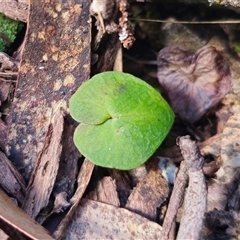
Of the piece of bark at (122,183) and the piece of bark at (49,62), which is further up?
the piece of bark at (49,62)

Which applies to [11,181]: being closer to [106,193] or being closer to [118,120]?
[106,193]

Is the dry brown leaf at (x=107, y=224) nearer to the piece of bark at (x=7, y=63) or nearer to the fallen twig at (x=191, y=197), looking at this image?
the fallen twig at (x=191, y=197)

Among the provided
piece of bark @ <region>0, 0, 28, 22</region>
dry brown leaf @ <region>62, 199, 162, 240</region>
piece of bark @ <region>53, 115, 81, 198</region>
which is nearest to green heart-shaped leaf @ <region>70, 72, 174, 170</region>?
piece of bark @ <region>53, 115, 81, 198</region>

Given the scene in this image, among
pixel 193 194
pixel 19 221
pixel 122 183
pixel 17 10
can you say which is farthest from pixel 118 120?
pixel 17 10

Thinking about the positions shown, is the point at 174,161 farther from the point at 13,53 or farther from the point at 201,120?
the point at 13,53

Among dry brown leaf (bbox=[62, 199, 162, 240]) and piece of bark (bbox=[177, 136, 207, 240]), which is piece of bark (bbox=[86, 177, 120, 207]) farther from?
piece of bark (bbox=[177, 136, 207, 240])

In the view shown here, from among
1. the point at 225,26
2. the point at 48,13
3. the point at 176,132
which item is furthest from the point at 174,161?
the point at 48,13

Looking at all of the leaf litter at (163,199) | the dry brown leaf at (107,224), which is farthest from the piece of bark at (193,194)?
the dry brown leaf at (107,224)
